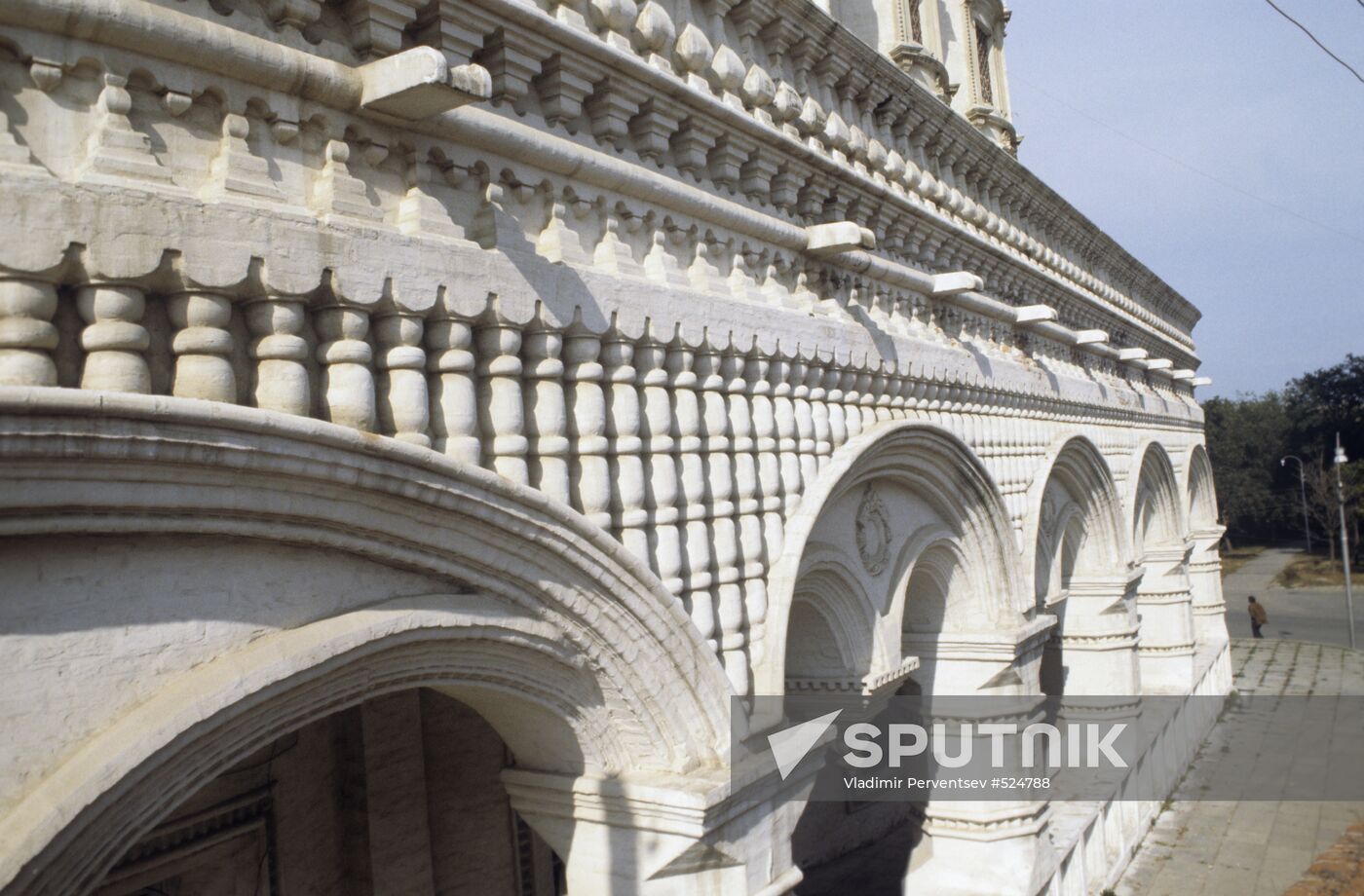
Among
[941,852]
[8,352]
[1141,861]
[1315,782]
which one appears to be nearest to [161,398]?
[8,352]

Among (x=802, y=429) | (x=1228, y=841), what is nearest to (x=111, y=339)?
(x=802, y=429)

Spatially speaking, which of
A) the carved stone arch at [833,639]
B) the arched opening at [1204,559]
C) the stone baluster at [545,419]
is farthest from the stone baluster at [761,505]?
the arched opening at [1204,559]

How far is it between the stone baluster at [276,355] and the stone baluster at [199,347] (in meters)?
0.14

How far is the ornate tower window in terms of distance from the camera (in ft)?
34.1

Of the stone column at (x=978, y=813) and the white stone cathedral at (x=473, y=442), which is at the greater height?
the white stone cathedral at (x=473, y=442)

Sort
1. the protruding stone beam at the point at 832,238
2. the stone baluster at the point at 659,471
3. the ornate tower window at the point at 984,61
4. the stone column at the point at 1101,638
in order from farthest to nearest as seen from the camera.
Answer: the stone column at the point at 1101,638 < the ornate tower window at the point at 984,61 < the protruding stone beam at the point at 832,238 < the stone baluster at the point at 659,471

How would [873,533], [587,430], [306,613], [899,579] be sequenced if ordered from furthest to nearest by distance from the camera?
[899,579] → [873,533] → [587,430] → [306,613]

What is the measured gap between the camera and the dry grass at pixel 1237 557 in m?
36.1

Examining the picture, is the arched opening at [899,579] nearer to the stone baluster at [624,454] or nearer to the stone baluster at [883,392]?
the stone baluster at [883,392]

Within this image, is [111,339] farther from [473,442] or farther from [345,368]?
[473,442]

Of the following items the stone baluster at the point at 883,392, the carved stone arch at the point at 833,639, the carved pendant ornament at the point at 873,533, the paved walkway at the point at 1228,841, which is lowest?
the paved walkway at the point at 1228,841

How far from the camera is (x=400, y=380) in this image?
11.1 ft

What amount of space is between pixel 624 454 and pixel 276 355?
5.19ft

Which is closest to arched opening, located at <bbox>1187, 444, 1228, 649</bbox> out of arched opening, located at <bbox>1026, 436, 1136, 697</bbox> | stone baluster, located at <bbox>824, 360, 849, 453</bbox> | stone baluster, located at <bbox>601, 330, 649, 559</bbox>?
arched opening, located at <bbox>1026, 436, 1136, 697</bbox>
